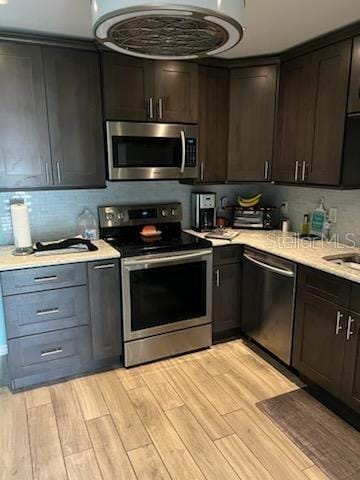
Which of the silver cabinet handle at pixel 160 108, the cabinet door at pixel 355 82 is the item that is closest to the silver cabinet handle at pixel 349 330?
the cabinet door at pixel 355 82

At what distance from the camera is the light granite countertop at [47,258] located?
2.26m

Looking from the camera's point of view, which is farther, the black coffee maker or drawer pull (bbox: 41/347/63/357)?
the black coffee maker

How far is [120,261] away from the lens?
252 centimetres

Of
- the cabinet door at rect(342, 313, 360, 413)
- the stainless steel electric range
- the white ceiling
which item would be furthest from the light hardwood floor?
the white ceiling

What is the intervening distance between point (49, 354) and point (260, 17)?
2.56 metres

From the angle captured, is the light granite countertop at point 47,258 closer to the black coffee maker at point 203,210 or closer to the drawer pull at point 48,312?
the drawer pull at point 48,312

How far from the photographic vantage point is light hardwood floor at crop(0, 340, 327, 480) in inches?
71.5

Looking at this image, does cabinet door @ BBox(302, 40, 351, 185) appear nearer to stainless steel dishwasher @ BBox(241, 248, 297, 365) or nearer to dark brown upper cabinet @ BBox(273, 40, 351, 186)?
dark brown upper cabinet @ BBox(273, 40, 351, 186)

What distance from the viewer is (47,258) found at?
2.36 m

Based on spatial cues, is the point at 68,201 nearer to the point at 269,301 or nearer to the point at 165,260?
the point at 165,260

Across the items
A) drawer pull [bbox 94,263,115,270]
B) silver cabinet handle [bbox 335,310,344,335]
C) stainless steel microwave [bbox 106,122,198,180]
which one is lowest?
silver cabinet handle [bbox 335,310,344,335]

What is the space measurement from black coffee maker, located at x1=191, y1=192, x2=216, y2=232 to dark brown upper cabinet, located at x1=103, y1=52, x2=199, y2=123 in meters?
0.68

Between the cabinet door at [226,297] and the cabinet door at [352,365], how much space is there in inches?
42.4

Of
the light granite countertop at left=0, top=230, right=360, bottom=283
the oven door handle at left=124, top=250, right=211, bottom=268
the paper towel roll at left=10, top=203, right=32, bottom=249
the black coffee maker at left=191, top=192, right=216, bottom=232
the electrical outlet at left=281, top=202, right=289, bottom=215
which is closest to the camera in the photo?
the light granite countertop at left=0, top=230, right=360, bottom=283
